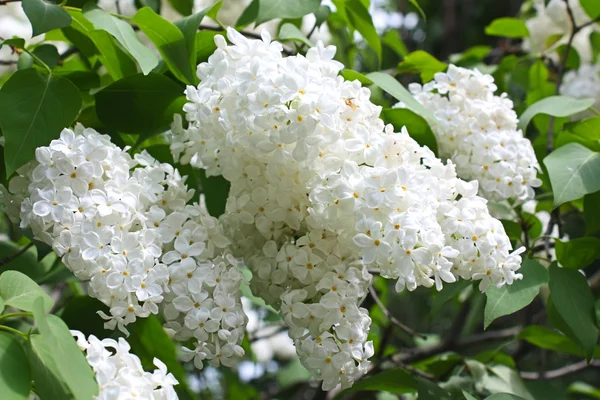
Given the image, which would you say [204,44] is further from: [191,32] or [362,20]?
[362,20]

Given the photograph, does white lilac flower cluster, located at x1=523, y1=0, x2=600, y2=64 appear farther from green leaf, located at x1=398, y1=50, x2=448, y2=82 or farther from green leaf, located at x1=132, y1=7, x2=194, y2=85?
green leaf, located at x1=132, y1=7, x2=194, y2=85

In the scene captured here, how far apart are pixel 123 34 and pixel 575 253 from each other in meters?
0.83

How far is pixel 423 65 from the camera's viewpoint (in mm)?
1532

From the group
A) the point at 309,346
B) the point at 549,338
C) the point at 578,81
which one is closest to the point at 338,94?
the point at 309,346

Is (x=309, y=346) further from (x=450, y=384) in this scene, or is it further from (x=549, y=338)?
(x=549, y=338)

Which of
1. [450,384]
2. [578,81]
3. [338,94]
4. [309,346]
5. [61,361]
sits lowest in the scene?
[450,384]

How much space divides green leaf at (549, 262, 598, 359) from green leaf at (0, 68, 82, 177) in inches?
31.2

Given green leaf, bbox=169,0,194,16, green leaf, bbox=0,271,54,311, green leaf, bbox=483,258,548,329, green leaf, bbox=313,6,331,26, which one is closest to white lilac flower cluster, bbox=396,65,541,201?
green leaf, bbox=483,258,548,329

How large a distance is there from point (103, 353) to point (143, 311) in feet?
0.37

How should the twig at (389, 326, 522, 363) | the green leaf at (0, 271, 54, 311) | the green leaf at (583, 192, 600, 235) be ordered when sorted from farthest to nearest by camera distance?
1. the twig at (389, 326, 522, 363)
2. the green leaf at (583, 192, 600, 235)
3. the green leaf at (0, 271, 54, 311)

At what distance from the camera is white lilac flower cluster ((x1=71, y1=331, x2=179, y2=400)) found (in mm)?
824

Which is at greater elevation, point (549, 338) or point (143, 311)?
point (143, 311)

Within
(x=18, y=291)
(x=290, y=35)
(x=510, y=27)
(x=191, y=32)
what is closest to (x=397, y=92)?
(x=290, y=35)

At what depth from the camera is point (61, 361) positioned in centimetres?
77
